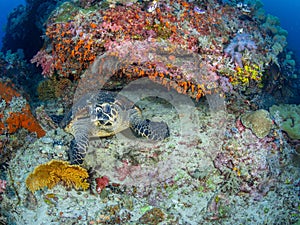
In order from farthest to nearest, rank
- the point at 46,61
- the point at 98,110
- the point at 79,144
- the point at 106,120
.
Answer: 1. the point at 46,61
2. the point at 98,110
3. the point at 106,120
4. the point at 79,144

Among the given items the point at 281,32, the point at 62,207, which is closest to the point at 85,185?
the point at 62,207

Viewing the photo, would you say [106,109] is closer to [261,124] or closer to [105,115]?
[105,115]

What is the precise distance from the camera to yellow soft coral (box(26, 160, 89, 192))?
3.16m

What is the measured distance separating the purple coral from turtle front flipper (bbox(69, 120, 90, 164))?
2772 mm

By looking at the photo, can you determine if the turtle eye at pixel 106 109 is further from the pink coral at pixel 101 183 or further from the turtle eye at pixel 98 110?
the pink coral at pixel 101 183

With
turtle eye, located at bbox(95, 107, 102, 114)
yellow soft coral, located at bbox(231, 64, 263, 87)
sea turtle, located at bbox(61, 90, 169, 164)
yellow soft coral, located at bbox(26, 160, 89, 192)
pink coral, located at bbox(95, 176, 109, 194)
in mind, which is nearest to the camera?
yellow soft coral, located at bbox(26, 160, 89, 192)

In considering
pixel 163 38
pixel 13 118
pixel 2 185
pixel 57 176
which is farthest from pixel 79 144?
pixel 163 38

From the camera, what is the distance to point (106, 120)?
4262 mm

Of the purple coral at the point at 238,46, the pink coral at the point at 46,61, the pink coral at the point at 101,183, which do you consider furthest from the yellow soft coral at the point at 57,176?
the purple coral at the point at 238,46

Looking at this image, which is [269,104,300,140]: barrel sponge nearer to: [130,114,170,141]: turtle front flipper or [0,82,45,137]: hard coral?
[130,114,170,141]: turtle front flipper

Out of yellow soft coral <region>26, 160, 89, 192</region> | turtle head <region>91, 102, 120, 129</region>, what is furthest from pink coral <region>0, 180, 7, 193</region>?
turtle head <region>91, 102, 120, 129</region>

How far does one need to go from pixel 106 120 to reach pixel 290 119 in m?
3.34

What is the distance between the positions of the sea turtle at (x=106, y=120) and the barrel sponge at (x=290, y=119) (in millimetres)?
2071

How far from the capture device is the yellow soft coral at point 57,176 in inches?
124
